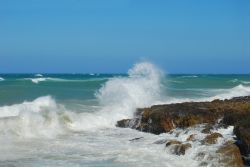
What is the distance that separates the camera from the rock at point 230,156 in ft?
34.7

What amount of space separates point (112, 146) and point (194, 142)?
7.66ft

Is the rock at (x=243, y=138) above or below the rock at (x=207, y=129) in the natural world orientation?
below

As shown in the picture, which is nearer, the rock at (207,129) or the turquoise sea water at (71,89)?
the rock at (207,129)

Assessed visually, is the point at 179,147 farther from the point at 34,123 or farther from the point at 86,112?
the point at 86,112

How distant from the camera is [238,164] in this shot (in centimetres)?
1054

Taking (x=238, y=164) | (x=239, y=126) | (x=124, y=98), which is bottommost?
(x=238, y=164)

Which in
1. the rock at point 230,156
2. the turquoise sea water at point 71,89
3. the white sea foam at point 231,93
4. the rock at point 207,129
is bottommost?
the rock at point 230,156

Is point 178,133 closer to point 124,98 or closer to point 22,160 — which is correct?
point 22,160

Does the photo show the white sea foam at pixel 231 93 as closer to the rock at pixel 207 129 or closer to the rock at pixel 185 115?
the rock at pixel 185 115

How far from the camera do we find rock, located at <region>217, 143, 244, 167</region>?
10.6m

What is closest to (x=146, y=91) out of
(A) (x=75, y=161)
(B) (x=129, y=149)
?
(B) (x=129, y=149)

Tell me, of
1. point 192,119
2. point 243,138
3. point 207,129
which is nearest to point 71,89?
point 192,119

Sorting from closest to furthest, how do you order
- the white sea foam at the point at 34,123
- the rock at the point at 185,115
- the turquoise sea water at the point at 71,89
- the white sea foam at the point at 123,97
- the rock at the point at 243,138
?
the rock at the point at 243,138, the rock at the point at 185,115, the white sea foam at the point at 34,123, the white sea foam at the point at 123,97, the turquoise sea water at the point at 71,89

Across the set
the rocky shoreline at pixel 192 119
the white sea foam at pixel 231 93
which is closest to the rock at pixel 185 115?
the rocky shoreline at pixel 192 119
